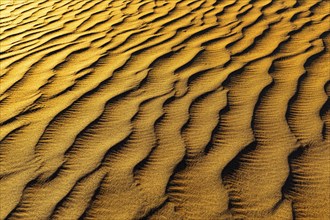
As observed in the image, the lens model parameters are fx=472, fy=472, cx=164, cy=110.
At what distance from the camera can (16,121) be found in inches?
111

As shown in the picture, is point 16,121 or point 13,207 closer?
point 13,207

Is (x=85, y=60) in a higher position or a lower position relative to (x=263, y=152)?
higher

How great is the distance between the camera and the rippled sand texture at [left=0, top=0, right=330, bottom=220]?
6.89ft

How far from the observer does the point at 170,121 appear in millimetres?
2693

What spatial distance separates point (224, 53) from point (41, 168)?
6.35 ft

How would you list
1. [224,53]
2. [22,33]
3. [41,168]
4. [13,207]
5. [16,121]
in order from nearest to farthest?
[13,207] < [41,168] < [16,121] < [224,53] < [22,33]

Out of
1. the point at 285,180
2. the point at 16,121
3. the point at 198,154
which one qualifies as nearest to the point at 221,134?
the point at 198,154

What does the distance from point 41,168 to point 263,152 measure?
1.11 m

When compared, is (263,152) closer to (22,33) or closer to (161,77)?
(161,77)

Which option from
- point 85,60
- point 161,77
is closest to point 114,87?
point 161,77

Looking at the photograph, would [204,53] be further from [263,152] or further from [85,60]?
[263,152]

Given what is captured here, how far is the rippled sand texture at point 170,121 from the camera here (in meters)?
2.10

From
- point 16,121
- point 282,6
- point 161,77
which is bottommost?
point 282,6

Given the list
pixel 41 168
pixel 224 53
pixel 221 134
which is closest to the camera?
pixel 41 168
